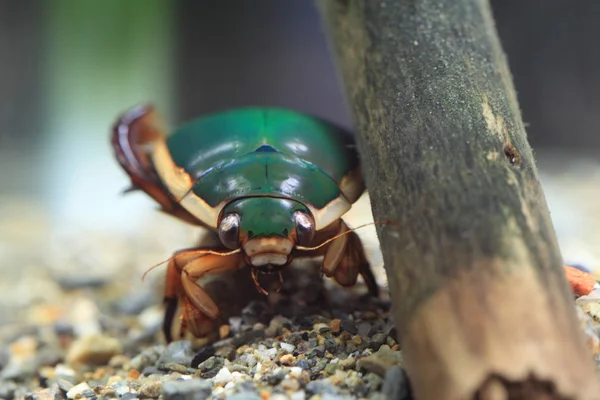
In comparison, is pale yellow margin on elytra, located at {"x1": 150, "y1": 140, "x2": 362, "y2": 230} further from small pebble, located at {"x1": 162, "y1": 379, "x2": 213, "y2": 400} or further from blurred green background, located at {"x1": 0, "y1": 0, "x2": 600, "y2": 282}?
blurred green background, located at {"x1": 0, "y1": 0, "x2": 600, "y2": 282}

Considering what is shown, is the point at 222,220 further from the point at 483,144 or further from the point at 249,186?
the point at 483,144

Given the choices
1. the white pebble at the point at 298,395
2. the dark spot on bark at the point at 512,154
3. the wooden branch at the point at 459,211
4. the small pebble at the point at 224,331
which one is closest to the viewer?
the wooden branch at the point at 459,211

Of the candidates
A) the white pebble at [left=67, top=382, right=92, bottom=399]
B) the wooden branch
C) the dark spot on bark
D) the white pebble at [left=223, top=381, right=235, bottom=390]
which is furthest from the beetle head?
the white pebble at [left=67, top=382, right=92, bottom=399]

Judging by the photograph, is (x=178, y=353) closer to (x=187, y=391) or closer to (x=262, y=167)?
(x=187, y=391)

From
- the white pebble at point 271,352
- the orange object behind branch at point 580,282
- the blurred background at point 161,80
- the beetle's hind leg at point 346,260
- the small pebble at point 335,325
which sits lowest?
the white pebble at point 271,352

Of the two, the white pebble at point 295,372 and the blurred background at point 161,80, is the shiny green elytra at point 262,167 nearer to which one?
the white pebble at point 295,372

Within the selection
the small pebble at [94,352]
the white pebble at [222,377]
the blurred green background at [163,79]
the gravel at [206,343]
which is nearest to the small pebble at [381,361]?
the gravel at [206,343]
